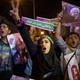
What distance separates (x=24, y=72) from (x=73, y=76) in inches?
17.6

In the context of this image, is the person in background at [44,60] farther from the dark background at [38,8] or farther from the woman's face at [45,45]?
the dark background at [38,8]

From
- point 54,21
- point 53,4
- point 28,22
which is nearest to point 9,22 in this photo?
point 28,22

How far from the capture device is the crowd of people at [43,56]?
225cm

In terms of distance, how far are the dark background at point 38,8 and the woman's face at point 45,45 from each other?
0.57 metres

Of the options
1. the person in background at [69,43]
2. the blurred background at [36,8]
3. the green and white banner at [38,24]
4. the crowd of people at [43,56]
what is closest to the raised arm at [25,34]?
the crowd of people at [43,56]

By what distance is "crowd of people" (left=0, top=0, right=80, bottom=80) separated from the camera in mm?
2252

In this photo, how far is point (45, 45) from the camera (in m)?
2.27

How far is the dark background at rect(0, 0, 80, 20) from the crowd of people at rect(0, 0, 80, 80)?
0.81 ft

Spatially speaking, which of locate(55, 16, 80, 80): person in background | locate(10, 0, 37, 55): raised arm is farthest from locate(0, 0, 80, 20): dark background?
locate(10, 0, 37, 55): raised arm

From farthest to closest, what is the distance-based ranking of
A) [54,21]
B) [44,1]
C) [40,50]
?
[44,1] → [54,21] → [40,50]

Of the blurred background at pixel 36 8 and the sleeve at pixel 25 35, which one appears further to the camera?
the blurred background at pixel 36 8

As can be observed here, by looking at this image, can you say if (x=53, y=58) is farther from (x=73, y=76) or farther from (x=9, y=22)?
(x=9, y=22)

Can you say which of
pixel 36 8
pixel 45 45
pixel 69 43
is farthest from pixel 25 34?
pixel 36 8

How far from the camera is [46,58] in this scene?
2.25 metres
